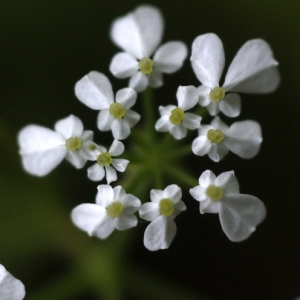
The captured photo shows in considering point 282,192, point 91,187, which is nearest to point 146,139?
point 91,187

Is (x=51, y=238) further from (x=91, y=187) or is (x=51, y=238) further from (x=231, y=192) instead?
(x=231, y=192)

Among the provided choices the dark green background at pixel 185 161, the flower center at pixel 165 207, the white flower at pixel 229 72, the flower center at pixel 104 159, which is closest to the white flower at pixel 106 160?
the flower center at pixel 104 159

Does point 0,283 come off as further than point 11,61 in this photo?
No

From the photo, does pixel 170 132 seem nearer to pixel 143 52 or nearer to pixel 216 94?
pixel 216 94

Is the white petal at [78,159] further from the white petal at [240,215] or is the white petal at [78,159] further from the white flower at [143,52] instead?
the white petal at [240,215]

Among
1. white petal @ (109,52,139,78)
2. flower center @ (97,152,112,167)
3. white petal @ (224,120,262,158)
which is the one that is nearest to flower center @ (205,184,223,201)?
white petal @ (224,120,262,158)

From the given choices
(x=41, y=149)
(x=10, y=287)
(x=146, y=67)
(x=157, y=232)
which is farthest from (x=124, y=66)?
(x=10, y=287)

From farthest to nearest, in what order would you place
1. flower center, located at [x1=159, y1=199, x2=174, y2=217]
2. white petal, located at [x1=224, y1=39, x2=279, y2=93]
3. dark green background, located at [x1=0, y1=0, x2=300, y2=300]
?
dark green background, located at [x1=0, y1=0, x2=300, y2=300]
white petal, located at [x1=224, y1=39, x2=279, y2=93]
flower center, located at [x1=159, y1=199, x2=174, y2=217]

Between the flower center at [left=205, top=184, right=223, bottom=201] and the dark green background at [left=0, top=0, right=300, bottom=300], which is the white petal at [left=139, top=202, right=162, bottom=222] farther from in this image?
the dark green background at [left=0, top=0, right=300, bottom=300]
